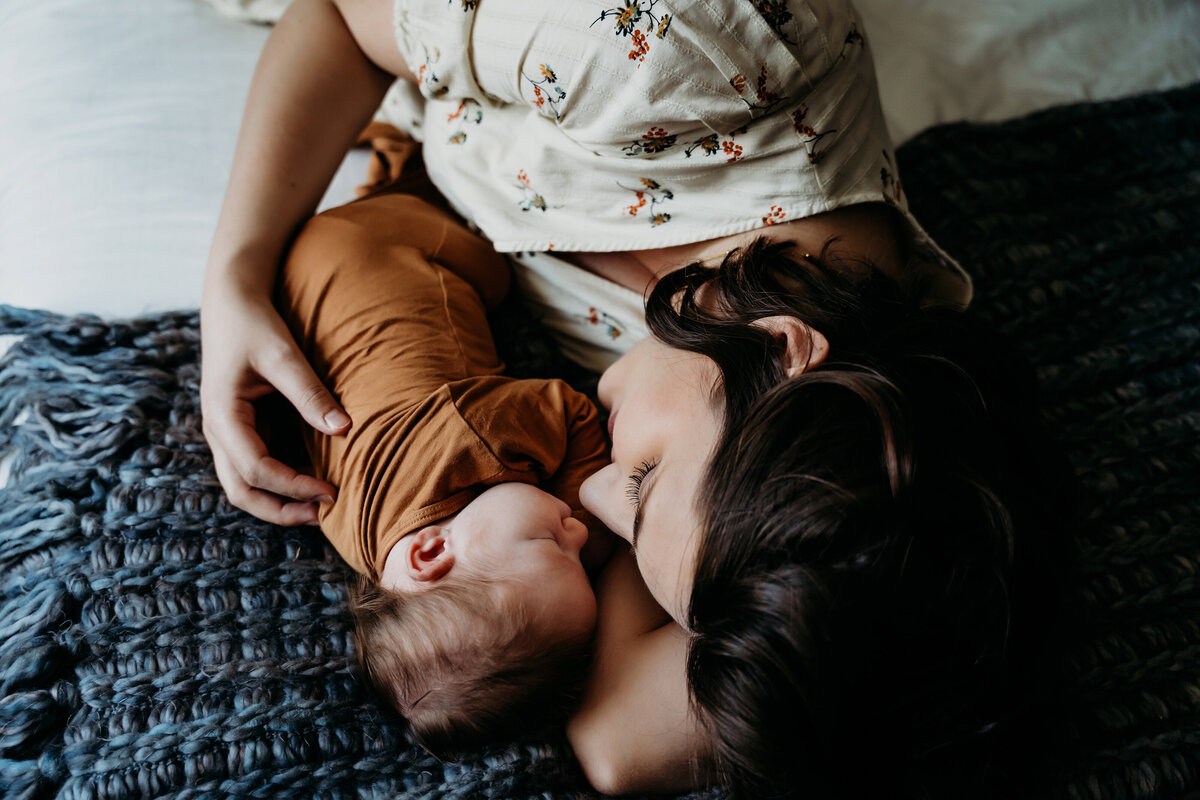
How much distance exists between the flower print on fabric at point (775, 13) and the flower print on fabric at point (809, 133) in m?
0.07

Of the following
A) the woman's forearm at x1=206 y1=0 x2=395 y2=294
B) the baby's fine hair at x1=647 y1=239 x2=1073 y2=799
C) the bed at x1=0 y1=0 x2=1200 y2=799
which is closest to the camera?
the baby's fine hair at x1=647 y1=239 x2=1073 y2=799

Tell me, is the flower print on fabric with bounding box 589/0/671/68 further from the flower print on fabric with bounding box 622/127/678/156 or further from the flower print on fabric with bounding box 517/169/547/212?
the flower print on fabric with bounding box 517/169/547/212

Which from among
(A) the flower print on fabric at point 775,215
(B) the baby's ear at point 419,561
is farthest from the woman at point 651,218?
(B) the baby's ear at point 419,561

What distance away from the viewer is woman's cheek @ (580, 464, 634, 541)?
0.69 meters

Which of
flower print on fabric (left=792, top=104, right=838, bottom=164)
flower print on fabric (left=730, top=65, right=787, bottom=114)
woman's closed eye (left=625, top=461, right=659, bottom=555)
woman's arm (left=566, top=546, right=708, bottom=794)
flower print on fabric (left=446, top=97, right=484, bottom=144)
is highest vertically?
flower print on fabric (left=730, top=65, right=787, bottom=114)

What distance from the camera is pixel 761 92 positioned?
691 mm

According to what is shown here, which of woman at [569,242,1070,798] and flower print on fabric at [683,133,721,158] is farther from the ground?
flower print on fabric at [683,133,721,158]

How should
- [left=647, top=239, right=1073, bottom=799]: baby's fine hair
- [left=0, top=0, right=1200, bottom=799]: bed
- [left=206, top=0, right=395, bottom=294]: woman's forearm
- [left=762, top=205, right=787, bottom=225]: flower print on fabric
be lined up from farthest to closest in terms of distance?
1. [left=206, top=0, right=395, bottom=294]: woman's forearm
2. [left=762, top=205, right=787, bottom=225]: flower print on fabric
3. [left=0, top=0, right=1200, bottom=799]: bed
4. [left=647, top=239, right=1073, bottom=799]: baby's fine hair

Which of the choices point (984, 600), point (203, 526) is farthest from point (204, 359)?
point (984, 600)

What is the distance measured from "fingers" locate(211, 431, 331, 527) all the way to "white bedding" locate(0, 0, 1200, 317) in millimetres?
282

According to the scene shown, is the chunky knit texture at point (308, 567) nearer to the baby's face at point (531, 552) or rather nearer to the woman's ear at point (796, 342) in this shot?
the baby's face at point (531, 552)

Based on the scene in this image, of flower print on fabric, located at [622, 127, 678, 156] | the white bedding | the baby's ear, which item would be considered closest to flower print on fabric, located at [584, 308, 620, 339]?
flower print on fabric, located at [622, 127, 678, 156]

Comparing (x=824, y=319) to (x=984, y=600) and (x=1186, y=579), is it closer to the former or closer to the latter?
(x=984, y=600)

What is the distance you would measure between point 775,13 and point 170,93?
87cm
